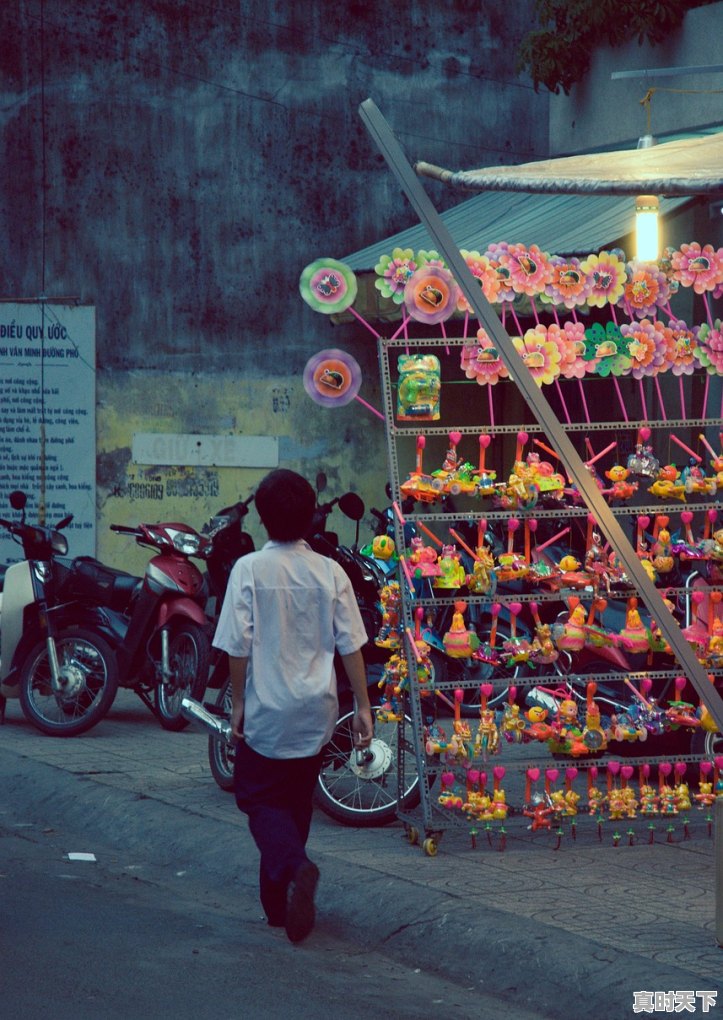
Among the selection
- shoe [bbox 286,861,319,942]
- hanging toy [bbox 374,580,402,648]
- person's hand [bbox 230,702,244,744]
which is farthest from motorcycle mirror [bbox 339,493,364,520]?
shoe [bbox 286,861,319,942]

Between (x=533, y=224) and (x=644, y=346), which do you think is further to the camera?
(x=533, y=224)

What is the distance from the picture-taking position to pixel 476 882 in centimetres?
601

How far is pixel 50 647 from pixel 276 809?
4.30 meters

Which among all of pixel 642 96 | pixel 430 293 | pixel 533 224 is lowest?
pixel 430 293

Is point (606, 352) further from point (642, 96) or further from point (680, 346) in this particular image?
point (642, 96)

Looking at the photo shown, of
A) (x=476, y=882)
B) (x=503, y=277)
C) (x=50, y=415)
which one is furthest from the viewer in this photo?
(x=50, y=415)

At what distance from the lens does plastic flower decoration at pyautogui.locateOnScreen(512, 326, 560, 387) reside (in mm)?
6523

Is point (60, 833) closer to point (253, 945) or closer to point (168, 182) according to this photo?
point (253, 945)

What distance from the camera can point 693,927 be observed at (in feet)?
17.6

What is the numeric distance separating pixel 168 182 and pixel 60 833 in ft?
27.0

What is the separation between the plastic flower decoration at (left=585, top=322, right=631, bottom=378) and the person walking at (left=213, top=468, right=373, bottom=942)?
1.66 meters

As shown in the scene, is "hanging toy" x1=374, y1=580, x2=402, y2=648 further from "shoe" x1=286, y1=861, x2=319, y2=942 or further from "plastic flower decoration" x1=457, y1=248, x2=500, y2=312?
"shoe" x1=286, y1=861, x2=319, y2=942

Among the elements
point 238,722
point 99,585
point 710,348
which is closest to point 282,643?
point 238,722

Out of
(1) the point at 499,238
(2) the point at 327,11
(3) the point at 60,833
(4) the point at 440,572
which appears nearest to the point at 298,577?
(4) the point at 440,572
